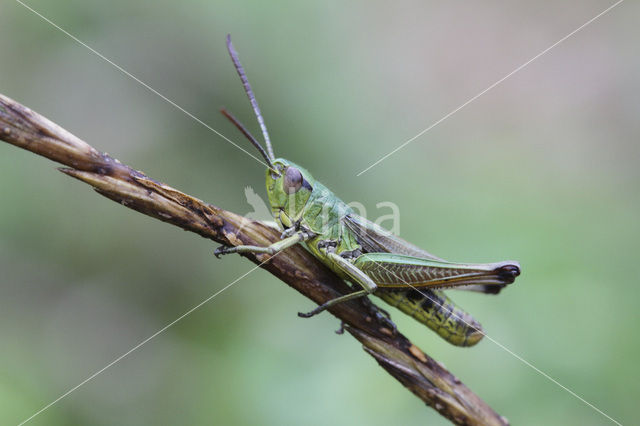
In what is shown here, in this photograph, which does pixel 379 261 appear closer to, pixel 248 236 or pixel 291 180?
pixel 291 180

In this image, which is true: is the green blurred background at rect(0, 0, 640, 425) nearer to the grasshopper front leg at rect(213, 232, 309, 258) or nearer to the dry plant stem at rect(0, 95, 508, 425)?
the dry plant stem at rect(0, 95, 508, 425)

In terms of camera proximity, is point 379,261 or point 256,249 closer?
point 256,249

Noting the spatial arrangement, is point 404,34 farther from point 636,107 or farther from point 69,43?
point 69,43

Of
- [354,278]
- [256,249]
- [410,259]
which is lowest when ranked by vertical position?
[256,249]

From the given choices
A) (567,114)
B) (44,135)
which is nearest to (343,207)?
(44,135)


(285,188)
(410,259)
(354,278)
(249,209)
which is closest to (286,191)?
(285,188)
